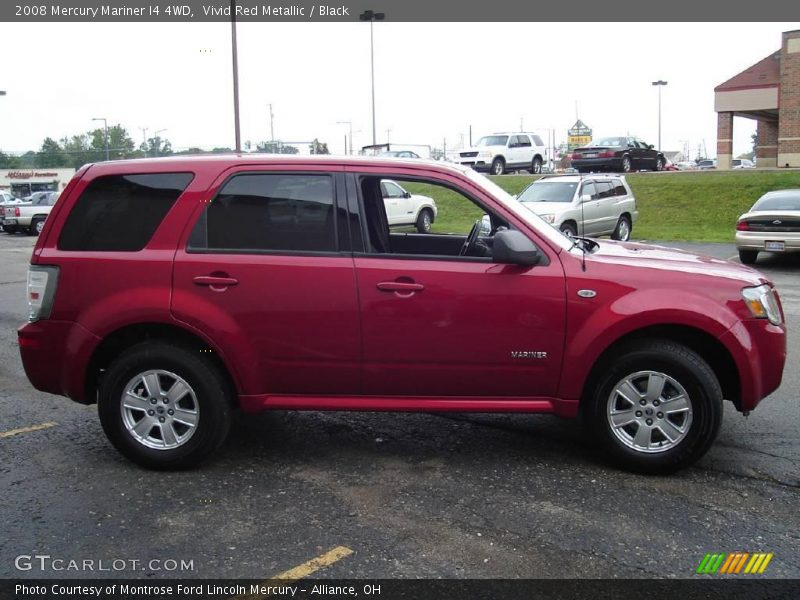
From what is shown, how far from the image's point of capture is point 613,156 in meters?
30.6

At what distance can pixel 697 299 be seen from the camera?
4652mm

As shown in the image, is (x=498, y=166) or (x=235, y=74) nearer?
(x=235, y=74)

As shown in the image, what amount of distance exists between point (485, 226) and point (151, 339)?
234 centimetres

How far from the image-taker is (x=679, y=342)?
4820mm

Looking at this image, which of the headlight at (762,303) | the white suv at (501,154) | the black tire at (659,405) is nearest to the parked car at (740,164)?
the white suv at (501,154)

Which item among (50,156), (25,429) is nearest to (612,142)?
(25,429)

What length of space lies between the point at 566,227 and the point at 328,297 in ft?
45.4

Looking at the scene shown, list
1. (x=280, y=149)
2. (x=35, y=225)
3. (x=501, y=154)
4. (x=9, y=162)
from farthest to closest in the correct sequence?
(x=9, y=162) < (x=501, y=154) < (x=35, y=225) < (x=280, y=149)

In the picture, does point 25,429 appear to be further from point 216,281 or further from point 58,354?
point 216,281

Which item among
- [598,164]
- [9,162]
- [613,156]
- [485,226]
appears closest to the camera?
[485,226]

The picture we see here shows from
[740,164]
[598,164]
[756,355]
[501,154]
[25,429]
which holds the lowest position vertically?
[25,429]

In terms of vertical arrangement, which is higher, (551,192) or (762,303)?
(551,192)
